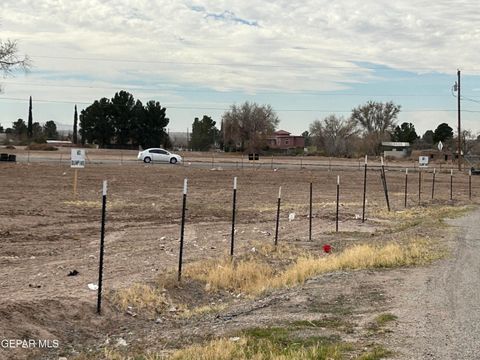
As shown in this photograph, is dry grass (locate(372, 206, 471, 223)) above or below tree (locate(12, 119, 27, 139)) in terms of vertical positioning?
below

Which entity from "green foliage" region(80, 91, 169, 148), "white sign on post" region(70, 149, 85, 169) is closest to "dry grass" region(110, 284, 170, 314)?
"white sign on post" region(70, 149, 85, 169)

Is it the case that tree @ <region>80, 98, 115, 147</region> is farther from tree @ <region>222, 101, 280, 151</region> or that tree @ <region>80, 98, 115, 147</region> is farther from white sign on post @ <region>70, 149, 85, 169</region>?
white sign on post @ <region>70, 149, 85, 169</region>

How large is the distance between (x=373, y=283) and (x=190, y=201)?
1593 centimetres

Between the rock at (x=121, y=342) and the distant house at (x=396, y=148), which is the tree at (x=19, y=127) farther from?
the rock at (x=121, y=342)

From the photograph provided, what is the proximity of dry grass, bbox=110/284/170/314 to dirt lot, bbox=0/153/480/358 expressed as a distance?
0.66 feet

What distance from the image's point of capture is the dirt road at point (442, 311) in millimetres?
6750

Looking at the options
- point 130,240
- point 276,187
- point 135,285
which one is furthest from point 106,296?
point 276,187

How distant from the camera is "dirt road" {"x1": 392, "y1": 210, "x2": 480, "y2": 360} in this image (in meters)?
6.75

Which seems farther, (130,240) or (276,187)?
(276,187)

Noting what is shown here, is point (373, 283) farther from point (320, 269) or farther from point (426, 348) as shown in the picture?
point (426, 348)

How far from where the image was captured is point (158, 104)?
112750mm

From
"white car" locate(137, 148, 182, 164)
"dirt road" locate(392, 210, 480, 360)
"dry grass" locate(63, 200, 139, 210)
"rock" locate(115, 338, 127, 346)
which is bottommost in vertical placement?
"rock" locate(115, 338, 127, 346)

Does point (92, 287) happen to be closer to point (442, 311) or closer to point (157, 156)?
point (442, 311)

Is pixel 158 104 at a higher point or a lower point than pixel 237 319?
higher
